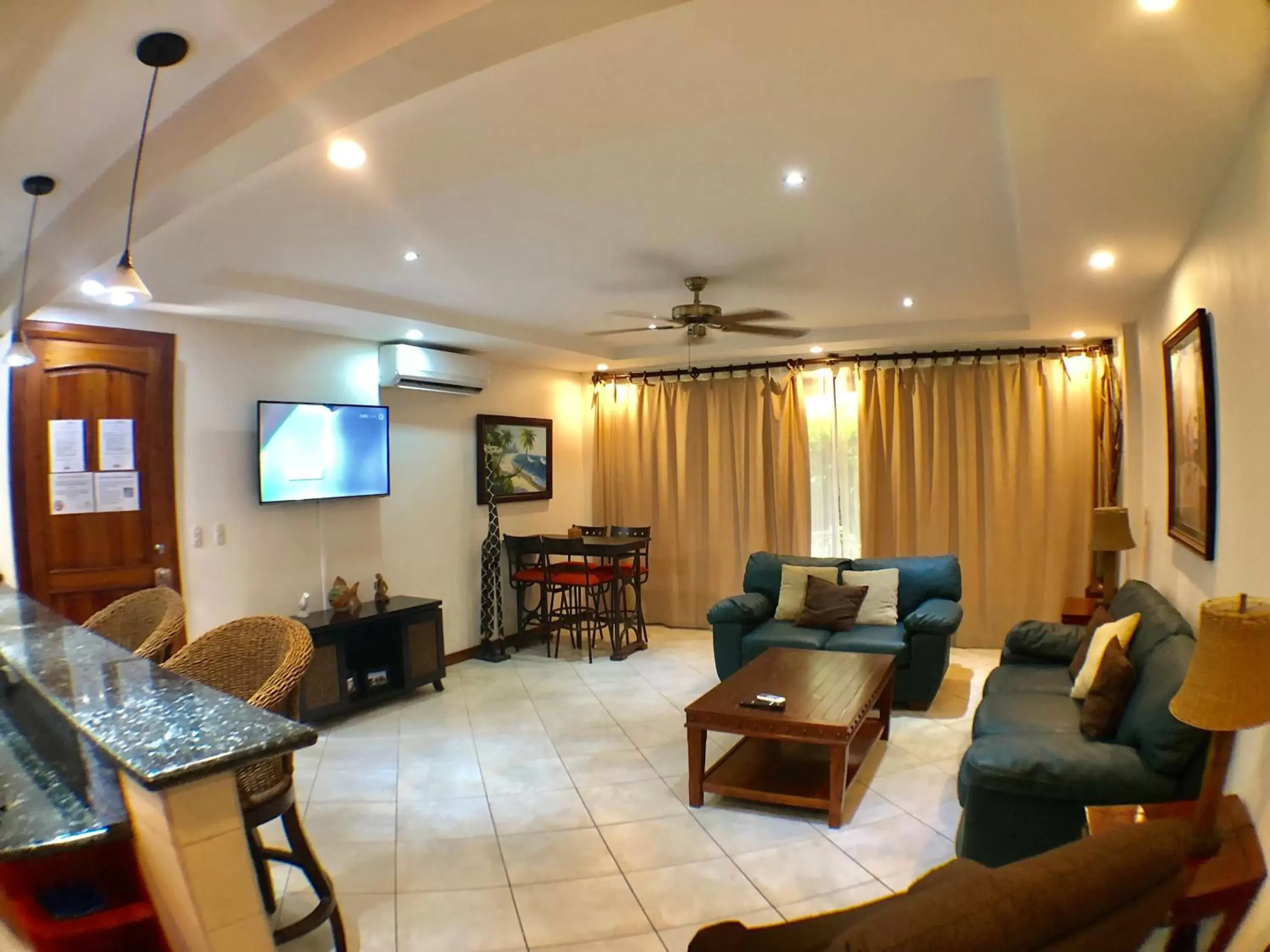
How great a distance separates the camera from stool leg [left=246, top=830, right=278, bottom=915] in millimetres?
2256

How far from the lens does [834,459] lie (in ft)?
21.1

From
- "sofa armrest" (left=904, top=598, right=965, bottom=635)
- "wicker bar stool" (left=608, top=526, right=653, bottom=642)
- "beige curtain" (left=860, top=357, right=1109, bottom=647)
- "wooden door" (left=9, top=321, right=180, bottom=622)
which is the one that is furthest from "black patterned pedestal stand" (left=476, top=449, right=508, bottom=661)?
"sofa armrest" (left=904, top=598, right=965, bottom=635)

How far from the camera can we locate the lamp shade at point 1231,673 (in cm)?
158

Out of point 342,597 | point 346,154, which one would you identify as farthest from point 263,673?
point 342,597

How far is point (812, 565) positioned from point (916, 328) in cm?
186

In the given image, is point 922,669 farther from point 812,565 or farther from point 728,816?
point 728,816

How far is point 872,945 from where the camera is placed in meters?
0.99

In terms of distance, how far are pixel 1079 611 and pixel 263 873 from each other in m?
4.65

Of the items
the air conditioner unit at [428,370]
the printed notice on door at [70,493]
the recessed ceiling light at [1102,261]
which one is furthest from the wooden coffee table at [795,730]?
the printed notice on door at [70,493]

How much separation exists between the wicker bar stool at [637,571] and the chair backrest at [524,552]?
648mm

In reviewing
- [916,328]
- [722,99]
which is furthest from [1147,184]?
Answer: [916,328]

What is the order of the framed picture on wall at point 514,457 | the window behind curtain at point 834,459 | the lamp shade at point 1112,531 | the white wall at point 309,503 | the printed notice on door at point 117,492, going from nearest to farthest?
the printed notice on door at point 117,492 → the white wall at point 309,503 → the lamp shade at point 1112,531 → the framed picture on wall at point 514,457 → the window behind curtain at point 834,459

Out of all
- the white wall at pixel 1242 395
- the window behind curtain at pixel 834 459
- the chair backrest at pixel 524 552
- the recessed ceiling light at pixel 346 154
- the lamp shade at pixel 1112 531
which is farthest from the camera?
the window behind curtain at pixel 834 459

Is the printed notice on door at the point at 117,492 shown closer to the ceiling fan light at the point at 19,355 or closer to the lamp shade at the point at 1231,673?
the ceiling fan light at the point at 19,355
